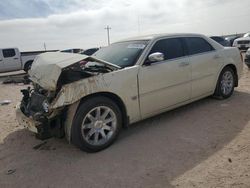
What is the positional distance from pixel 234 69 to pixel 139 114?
319cm

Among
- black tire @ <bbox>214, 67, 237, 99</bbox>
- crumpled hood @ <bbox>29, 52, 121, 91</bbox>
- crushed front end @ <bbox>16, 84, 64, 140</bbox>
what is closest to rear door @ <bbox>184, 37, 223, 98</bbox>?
black tire @ <bbox>214, 67, 237, 99</bbox>

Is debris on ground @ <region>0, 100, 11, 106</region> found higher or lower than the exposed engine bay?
lower

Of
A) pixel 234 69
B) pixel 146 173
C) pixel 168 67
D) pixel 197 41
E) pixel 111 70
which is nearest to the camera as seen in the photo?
pixel 146 173

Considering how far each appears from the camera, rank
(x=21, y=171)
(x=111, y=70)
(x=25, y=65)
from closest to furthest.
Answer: (x=21, y=171), (x=111, y=70), (x=25, y=65)

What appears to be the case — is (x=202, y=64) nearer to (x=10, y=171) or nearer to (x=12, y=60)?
(x=10, y=171)

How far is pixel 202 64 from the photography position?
209 inches

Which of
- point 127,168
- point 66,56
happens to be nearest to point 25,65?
point 66,56

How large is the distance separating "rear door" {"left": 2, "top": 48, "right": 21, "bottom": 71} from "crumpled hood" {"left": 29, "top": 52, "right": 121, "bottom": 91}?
1471 centimetres

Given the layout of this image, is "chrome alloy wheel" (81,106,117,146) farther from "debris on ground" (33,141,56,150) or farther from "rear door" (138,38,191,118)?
"debris on ground" (33,141,56,150)

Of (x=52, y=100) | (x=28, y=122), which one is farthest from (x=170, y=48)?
(x=28, y=122)

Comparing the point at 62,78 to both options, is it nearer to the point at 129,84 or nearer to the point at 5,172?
the point at 129,84

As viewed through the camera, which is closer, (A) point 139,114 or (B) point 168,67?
(A) point 139,114

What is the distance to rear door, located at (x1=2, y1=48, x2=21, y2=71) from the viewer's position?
1753 centimetres

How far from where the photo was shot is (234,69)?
623 cm
